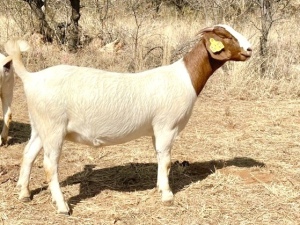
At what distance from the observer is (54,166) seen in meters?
3.79

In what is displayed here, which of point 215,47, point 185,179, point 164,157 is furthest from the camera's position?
point 185,179

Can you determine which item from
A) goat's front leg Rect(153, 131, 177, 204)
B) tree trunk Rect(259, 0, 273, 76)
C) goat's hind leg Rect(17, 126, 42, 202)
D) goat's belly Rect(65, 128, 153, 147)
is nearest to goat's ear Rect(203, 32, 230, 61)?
goat's front leg Rect(153, 131, 177, 204)

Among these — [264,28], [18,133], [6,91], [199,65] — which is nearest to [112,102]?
[199,65]

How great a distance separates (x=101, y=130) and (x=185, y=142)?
7.84 ft

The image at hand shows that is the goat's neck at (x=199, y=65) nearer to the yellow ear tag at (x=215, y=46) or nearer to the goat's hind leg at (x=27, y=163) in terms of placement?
the yellow ear tag at (x=215, y=46)

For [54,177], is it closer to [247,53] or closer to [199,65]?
[199,65]

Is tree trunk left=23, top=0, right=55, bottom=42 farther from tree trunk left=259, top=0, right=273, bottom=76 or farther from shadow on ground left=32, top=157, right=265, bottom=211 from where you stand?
shadow on ground left=32, top=157, right=265, bottom=211

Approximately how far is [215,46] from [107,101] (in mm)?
1115

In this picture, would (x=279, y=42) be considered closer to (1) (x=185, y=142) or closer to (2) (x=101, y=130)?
(1) (x=185, y=142)

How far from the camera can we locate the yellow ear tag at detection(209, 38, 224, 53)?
407 cm

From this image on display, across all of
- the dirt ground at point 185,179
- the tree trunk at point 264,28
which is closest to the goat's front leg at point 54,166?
the dirt ground at point 185,179

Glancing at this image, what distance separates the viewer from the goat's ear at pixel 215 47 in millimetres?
4074

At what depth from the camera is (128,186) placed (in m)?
4.60

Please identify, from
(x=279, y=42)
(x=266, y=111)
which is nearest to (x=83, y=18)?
(x=279, y=42)
